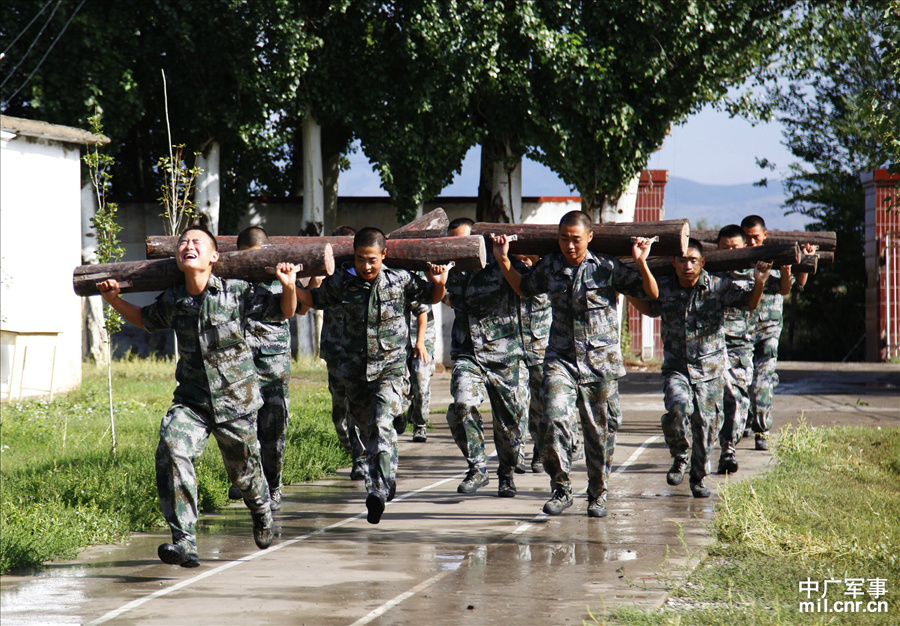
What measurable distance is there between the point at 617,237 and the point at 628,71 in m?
11.3

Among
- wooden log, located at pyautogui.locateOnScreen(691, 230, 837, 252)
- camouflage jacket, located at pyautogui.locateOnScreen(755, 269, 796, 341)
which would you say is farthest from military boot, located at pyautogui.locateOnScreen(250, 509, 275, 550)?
camouflage jacket, located at pyautogui.locateOnScreen(755, 269, 796, 341)

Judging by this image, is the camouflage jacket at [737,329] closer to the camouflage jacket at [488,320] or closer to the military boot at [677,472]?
the military boot at [677,472]

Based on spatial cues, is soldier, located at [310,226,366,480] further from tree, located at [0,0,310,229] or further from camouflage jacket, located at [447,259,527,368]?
tree, located at [0,0,310,229]

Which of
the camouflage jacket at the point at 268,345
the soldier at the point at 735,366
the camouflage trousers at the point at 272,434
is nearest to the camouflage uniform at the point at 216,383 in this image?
the camouflage trousers at the point at 272,434

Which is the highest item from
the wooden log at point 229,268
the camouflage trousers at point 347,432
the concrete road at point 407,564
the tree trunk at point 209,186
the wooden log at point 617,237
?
the tree trunk at point 209,186

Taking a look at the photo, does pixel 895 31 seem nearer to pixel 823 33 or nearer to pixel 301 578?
pixel 301 578

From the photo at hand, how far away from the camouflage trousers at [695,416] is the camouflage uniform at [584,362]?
0.88m

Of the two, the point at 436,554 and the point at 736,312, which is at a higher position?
the point at 736,312

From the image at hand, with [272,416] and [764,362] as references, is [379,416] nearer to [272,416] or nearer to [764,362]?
[272,416]

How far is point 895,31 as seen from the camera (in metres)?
7.97

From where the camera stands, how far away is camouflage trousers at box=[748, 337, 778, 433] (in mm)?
10375

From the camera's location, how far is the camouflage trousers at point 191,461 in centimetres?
557

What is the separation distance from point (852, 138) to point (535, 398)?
70.5 ft

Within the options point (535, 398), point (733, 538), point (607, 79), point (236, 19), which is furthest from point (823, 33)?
point (733, 538)
